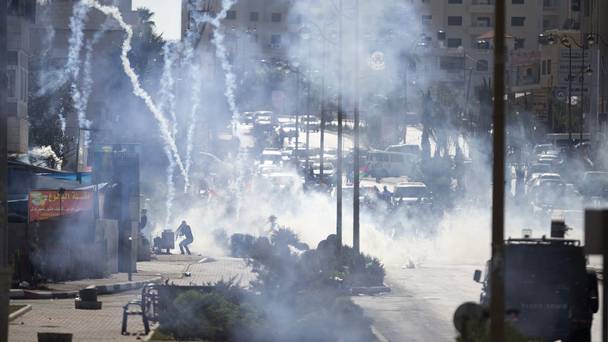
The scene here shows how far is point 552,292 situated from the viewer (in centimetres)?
2211

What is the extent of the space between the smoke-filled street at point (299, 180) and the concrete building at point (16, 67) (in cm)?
11

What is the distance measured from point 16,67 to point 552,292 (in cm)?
2802

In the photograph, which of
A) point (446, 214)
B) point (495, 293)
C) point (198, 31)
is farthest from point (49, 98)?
point (495, 293)

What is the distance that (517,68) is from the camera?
117m

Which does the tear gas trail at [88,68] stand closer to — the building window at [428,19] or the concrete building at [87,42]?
the concrete building at [87,42]

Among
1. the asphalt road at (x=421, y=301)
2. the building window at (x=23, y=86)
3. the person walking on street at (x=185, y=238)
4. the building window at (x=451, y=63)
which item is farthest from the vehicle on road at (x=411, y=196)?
the building window at (x=451, y=63)

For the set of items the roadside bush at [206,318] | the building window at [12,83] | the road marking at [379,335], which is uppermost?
the building window at [12,83]

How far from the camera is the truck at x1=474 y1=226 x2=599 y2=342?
2198 cm

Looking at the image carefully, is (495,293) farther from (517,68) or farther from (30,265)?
(517,68)

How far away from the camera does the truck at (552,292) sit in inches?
866

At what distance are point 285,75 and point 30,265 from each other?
78.7 m

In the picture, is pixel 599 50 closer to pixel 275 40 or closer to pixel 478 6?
pixel 275 40

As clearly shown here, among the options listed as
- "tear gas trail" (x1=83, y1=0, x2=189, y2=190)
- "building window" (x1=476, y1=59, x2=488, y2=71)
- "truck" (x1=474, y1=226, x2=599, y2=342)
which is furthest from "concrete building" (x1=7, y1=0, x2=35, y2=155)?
"building window" (x1=476, y1=59, x2=488, y2=71)

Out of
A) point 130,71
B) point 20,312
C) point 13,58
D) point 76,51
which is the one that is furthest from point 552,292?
point 76,51
